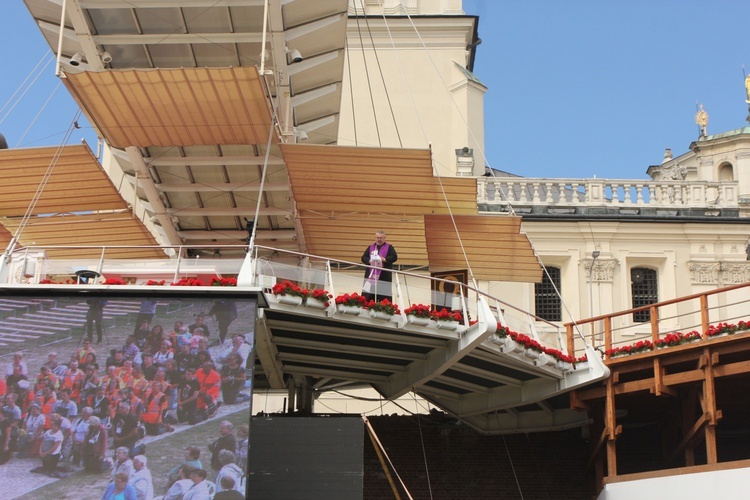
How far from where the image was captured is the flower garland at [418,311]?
78.2 ft

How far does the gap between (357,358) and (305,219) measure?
408 cm

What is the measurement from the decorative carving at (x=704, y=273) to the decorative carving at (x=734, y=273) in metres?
0.20

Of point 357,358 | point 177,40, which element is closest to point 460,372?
point 357,358

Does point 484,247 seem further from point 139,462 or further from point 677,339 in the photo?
point 139,462

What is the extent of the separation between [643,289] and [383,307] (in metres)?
15.0

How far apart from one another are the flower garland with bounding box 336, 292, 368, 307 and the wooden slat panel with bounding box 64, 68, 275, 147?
481cm

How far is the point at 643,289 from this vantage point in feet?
118

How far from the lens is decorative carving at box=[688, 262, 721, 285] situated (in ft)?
116

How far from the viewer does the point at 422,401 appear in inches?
1321

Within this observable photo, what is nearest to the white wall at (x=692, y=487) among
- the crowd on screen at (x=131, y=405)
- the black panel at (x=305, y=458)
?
the black panel at (x=305, y=458)

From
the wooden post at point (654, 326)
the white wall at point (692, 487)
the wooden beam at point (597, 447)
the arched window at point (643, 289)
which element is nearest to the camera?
the white wall at point (692, 487)

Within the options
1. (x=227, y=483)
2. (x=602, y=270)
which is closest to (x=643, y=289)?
(x=602, y=270)

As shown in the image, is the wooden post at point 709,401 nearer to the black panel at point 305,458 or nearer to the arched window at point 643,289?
the black panel at point 305,458

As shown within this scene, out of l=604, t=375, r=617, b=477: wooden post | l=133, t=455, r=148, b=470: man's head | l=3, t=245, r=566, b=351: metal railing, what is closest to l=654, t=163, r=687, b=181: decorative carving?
l=604, t=375, r=617, b=477: wooden post
